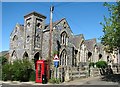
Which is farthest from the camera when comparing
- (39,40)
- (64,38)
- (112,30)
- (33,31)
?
(64,38)

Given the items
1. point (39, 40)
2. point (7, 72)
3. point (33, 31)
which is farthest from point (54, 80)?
point (39, 40)

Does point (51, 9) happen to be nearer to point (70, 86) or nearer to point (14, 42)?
point (70, 86)

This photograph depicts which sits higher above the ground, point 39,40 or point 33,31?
point 33,31

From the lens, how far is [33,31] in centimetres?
3884

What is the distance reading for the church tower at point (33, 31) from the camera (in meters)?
38.5

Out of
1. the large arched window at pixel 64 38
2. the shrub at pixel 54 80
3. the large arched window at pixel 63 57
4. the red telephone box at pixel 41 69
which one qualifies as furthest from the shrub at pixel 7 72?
the large arched window at pixel 64 38

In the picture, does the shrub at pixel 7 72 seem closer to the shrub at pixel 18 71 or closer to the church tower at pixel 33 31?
the shrub at pixel 18 71

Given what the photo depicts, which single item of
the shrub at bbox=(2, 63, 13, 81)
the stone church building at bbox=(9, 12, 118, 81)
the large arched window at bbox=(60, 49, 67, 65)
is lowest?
the shrub at bbox=(2, 63, 13, 81)

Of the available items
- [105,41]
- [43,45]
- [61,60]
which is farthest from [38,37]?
[105,41]

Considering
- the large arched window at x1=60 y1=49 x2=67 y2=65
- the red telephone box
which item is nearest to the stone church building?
the large arched window at x1=60 y1=49 x2=67 y2=65

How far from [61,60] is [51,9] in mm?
17756

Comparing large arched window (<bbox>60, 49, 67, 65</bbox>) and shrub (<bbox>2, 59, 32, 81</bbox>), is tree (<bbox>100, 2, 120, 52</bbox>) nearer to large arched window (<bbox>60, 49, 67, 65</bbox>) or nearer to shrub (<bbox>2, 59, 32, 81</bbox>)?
shrub (<bbox>2, 59, 32, 81</bbox>)

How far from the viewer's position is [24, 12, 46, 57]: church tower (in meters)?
38.5

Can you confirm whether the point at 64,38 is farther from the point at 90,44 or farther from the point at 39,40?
the point at 90,44
